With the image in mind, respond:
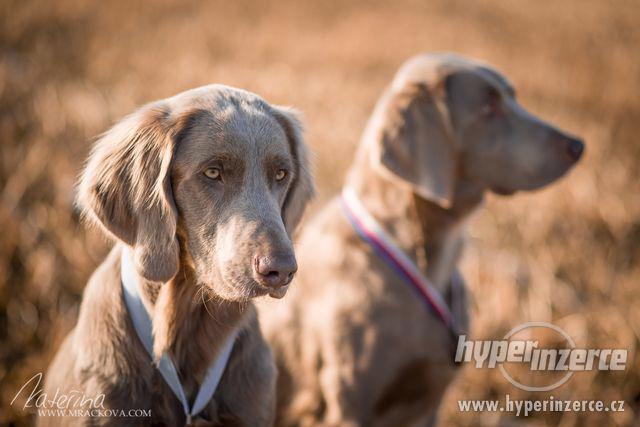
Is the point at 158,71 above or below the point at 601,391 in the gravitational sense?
above

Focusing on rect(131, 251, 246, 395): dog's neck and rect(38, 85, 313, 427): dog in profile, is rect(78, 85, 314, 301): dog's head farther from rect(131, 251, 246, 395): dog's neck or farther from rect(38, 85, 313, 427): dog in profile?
rect(131, 251, 246, 395): dog's neck

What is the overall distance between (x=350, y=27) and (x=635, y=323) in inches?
363

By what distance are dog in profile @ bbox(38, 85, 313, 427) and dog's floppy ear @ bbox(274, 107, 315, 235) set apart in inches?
2.1

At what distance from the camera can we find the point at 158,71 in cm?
896

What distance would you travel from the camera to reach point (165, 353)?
2336 mm

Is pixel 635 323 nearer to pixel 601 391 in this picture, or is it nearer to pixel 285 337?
pixel 601 391

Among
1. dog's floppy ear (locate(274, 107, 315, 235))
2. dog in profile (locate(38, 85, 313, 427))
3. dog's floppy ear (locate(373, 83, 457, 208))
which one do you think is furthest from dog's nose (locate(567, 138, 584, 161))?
dog in profile (locate(38, 85, 313, 427))

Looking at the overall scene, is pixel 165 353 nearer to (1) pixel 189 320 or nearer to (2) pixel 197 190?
(1) pixel 189 320

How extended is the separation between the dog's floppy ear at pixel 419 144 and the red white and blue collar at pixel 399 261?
321mm

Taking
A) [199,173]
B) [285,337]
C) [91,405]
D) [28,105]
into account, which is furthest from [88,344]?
[28,105]

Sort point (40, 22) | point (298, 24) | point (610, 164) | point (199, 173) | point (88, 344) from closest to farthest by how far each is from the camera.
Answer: point (199, 173) → point (88, 344) → point (610, 164) → point (40, 22) → point (298, 24)

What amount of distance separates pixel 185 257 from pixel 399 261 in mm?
1377

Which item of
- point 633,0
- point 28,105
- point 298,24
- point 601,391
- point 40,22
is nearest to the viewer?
point 601,391

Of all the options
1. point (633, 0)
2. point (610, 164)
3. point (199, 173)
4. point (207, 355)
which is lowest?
point (610, 164)
